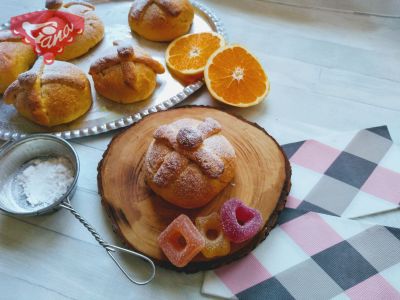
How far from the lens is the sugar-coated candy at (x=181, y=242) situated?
81 centimetres

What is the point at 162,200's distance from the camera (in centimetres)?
94

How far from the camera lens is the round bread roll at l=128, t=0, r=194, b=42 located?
1.31 metres

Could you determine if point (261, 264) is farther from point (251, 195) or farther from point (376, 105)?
point (376, 105)

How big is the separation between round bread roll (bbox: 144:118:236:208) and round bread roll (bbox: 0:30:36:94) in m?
0.60

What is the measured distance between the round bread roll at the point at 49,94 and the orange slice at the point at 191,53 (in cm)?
31

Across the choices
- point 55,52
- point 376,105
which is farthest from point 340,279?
point 55,52

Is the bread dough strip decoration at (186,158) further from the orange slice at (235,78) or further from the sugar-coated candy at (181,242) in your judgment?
the orange slice at (235,78)

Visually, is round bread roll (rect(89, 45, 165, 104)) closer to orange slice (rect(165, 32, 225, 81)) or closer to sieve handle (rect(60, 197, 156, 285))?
orange slice (rect(165, 32, 225, 81))

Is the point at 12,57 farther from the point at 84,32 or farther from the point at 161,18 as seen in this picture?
the point at 161,18

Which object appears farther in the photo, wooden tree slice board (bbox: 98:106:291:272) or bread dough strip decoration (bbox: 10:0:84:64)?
bread dough strip decoration (bbox: 10:0:84:64)

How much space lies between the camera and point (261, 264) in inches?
34.7

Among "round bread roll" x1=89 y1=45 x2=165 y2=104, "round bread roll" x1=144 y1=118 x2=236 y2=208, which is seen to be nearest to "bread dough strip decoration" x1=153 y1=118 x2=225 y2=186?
"round bread roll" x1=144 y1=118 x2=236 y2=208

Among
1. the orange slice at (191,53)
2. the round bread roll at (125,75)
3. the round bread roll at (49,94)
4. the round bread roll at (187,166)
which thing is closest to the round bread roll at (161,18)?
the orange slice at (191,53)

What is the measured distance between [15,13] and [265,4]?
104 cm
